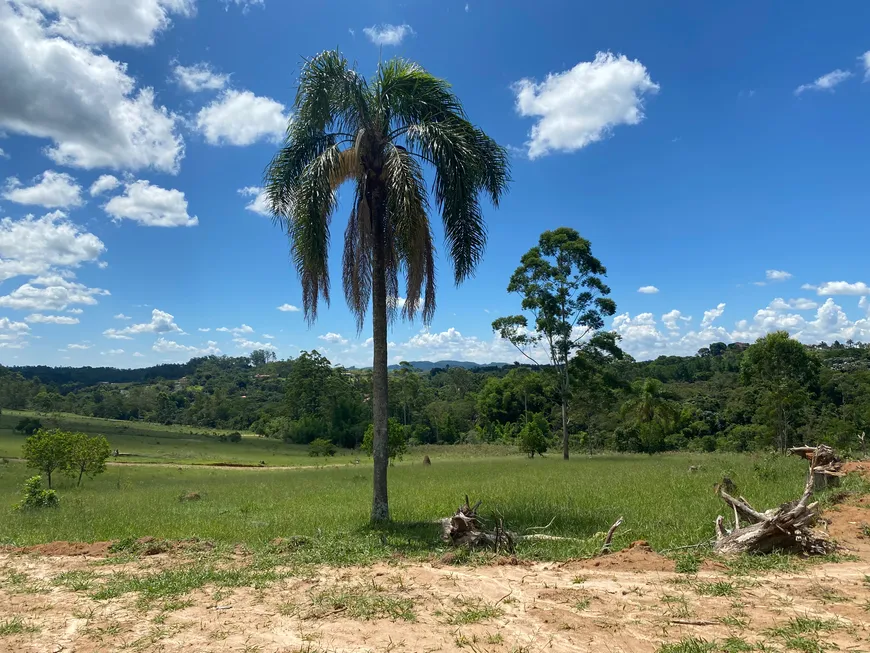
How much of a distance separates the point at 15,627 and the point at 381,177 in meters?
8.53

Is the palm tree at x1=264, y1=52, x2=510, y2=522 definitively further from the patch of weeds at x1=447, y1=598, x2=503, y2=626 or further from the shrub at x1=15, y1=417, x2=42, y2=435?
the shrub at x1=15, y1=417, x2=42, y2=435

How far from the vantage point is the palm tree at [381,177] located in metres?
9.84

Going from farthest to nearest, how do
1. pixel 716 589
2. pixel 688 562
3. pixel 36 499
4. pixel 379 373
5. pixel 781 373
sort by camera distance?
pixel 781 373, pixel 36 499, pixel 379 373, pixel 688 562, pixel 716 589

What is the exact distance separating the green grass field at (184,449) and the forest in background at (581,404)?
26.5ft

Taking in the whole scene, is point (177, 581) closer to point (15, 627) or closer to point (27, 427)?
point (15, 627)

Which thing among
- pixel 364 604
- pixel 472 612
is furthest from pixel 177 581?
pixel 472 612

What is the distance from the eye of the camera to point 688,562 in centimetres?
642

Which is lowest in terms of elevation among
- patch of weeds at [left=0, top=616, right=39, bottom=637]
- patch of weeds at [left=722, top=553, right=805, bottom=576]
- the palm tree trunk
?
patch of weeds at [left=0, top=616, right=39, bottom=637]

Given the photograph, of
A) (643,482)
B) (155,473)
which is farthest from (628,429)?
(155,473)

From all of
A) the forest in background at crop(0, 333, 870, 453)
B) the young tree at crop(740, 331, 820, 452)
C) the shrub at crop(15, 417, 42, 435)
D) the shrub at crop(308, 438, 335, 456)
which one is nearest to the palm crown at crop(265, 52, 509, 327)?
the forest in background at crop(0, 333, 870, 453)

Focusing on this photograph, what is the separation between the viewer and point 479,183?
10336 millimetres

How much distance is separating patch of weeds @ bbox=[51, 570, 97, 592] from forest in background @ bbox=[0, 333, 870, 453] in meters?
23.9

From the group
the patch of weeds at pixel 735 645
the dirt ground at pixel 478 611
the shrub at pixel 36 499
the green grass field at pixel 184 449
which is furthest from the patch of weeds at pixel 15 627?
the green grass field at pixel 184 449

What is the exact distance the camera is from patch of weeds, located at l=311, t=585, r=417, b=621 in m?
5.13
